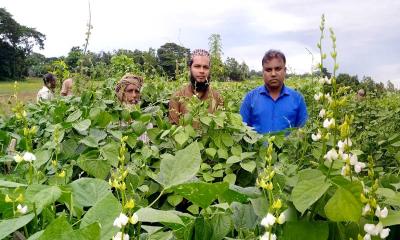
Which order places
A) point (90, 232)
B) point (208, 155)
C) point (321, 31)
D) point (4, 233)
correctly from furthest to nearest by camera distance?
1. point (208, 155)
2. point (321, 31)
3. point (4, 233)
4. point (90, 232)

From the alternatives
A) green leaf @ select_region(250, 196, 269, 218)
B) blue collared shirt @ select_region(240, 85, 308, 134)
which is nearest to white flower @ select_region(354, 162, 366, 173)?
green leaf @ select_region(250, 196, 269, 218)

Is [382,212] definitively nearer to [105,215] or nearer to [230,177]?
[105,215]

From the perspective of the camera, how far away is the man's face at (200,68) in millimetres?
3453

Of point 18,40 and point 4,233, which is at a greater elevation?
point 18,40

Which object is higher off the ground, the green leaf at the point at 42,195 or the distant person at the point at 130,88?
the distant person at the point at 130,88

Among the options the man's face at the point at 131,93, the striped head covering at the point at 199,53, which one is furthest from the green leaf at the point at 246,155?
the striped head covering at the point at 199,53

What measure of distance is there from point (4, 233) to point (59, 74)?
4442mm

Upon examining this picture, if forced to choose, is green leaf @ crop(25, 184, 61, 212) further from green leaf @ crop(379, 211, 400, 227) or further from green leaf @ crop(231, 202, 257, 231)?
green leaf @ crop(379, 211, 400, 227)

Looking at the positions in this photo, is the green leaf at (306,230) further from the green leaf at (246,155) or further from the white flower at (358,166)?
the green leaf at (246,155)

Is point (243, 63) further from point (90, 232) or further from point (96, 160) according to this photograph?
point (90, 232)

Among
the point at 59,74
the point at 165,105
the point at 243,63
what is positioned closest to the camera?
the point at 165,105

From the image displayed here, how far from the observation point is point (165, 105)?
345cm

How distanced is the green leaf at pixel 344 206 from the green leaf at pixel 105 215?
1.12ft

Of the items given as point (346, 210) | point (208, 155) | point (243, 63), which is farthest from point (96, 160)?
point (243, 63)
